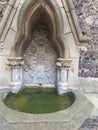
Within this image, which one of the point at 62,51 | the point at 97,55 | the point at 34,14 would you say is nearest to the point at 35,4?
the point at 34,14

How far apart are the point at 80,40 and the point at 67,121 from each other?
1.07 metres

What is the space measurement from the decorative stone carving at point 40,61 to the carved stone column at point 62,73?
7.2 inches

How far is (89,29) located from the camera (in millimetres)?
3209

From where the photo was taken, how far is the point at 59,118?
8.43 ft

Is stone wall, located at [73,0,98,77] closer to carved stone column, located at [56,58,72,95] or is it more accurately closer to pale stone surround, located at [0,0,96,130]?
pale stone surround, located at [0,0,96,130]

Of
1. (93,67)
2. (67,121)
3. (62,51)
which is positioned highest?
(62,51)

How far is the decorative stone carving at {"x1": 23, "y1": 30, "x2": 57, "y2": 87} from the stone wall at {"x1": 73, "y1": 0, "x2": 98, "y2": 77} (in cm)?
45

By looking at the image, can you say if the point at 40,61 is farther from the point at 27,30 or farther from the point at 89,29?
the point at 89,29

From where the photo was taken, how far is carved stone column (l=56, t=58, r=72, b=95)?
3209 mm

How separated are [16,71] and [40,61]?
15.9 inches

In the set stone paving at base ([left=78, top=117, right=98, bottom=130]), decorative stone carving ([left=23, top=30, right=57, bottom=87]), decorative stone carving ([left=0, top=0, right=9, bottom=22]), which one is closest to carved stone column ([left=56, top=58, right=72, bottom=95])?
decorative stone carving ([left=23, top=30, right=57, bottom=87])

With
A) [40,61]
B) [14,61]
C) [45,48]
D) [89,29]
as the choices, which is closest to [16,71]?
[14,61]

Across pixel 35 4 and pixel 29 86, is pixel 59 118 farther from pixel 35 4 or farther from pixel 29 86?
pixel 35 4

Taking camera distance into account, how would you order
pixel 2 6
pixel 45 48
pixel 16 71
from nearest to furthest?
pixel 2 6, pixel 16 71, pixel 45 48
